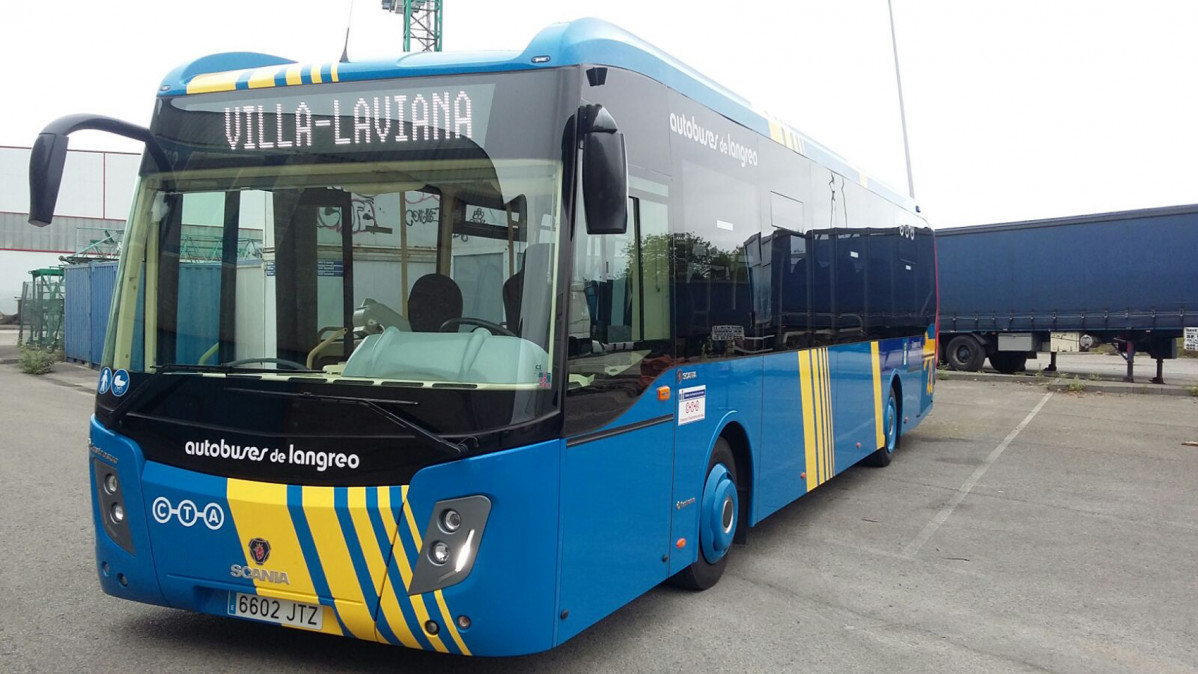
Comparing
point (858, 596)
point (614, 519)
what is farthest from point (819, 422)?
point (614, 519)

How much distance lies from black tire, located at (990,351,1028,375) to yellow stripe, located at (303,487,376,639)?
23.4m

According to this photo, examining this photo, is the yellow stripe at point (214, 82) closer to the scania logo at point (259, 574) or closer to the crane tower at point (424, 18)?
the scania logo at point (259, 574)

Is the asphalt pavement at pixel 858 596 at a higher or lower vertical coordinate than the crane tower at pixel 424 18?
lower

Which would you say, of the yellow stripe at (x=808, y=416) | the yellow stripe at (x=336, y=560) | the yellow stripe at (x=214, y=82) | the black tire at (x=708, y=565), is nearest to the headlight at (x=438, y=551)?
the yellow stripe at (x=336, y=560)

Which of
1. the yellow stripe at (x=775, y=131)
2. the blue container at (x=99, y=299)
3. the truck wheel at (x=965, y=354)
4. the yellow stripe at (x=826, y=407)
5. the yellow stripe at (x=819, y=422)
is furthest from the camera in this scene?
the truck wheel at (x=965, y=354)

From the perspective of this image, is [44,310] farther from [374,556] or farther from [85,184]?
[85,184]

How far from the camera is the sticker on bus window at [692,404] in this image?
532 centimetres

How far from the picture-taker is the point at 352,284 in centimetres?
459

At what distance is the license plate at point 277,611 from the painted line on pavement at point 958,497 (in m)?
4.51

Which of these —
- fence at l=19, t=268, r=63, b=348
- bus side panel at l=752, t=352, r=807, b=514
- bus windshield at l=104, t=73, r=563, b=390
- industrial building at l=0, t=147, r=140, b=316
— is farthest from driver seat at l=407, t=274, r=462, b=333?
industrial building at l=0, t=147, r=140, b=316

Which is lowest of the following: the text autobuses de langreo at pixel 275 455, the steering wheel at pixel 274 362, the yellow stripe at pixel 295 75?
the text autobuses de langreo at pixel 275 455

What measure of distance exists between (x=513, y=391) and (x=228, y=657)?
200 cm

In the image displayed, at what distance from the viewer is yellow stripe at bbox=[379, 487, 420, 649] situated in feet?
12.9

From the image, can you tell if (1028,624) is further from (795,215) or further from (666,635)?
(795,215)
